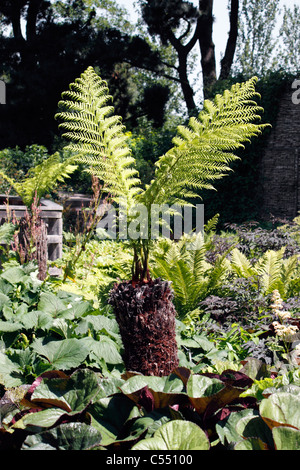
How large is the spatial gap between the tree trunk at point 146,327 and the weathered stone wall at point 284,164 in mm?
7498

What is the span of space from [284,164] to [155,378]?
832cm

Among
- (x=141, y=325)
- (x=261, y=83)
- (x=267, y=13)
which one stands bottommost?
(x=141, y=325)

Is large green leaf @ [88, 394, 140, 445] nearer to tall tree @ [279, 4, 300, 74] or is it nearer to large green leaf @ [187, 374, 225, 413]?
large green leaf @ [187, 374, 225, 413]

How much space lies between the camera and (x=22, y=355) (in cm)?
189

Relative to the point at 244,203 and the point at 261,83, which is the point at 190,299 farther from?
the point at 261,83

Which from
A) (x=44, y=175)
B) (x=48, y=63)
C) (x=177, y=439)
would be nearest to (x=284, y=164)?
(x=44, y=175)

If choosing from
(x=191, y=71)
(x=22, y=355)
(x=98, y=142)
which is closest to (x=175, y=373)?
(x=22, y=355)

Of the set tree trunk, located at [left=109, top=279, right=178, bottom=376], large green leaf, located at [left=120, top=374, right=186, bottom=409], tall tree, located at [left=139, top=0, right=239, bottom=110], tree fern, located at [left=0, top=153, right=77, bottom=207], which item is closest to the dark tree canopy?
tall tree, located at [left=139, top=0, right=239, bottom=110]

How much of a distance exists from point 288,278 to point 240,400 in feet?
7.30

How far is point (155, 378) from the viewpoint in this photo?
149 centimetres

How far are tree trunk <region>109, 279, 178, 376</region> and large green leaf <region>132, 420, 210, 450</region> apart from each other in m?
0.75

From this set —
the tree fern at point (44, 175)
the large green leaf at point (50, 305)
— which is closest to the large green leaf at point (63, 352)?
the large green leaf at point (50, 305)

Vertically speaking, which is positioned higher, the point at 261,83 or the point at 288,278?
the point at 261,83

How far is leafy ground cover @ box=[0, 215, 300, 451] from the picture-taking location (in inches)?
46.4
